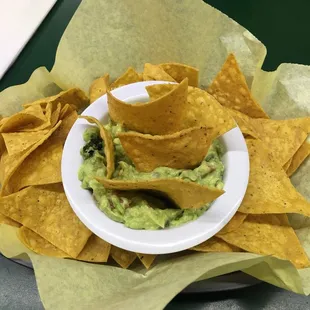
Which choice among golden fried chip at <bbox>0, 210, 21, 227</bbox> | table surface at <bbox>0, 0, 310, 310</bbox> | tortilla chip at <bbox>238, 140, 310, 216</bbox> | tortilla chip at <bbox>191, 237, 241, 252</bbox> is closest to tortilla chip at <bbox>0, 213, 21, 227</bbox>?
golden fried chip at <bbox>0, 210, 21, 227</bbox>

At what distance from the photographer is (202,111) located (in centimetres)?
122

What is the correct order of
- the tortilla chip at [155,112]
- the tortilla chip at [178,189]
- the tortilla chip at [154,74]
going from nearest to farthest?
the tortilla chip at [178,189] < the tortilla chip at [155,112] < the tortilla chip at [154,74]

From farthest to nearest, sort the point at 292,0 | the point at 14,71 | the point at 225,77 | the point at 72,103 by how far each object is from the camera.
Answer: the point at 292,0 → the point at 14,71 → the point at 72,103 → the point at 225,77

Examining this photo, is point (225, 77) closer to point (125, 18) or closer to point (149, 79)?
point (149, 79)

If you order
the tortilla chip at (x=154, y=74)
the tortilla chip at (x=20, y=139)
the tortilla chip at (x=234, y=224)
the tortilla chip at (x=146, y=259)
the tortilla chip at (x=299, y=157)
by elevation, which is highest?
the tortilla chip at (x=20, y=139)

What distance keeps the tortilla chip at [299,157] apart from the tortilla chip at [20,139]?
714mm

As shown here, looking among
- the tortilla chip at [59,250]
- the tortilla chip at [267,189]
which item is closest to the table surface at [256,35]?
the tortilla chip at [59,250]

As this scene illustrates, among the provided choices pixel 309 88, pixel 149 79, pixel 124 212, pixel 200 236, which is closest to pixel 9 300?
pixel 124 212

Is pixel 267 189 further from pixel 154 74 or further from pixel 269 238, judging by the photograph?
pixel 154 74

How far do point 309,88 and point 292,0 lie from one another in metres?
0.73

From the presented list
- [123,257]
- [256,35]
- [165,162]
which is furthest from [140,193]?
[256,35]

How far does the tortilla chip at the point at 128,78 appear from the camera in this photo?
1.45 metres

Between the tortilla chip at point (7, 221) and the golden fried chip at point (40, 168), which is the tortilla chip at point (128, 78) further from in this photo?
the tortilla chip at point (7, 221)

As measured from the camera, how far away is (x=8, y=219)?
49.4 inches
